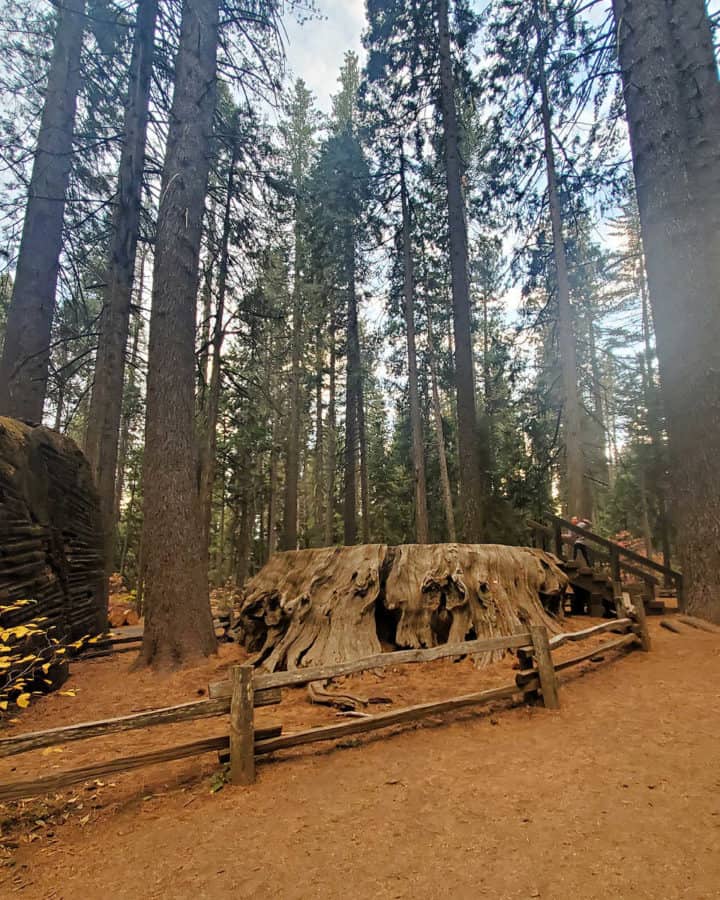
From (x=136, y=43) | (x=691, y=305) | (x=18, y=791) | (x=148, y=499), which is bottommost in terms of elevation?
(x=18, y=791)

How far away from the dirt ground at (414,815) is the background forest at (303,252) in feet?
11.1

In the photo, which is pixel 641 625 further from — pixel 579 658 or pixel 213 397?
pixel 213 397

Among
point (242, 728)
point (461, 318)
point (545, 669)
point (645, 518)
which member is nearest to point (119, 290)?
point (461, 318)

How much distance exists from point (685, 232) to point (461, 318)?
19.3 ft

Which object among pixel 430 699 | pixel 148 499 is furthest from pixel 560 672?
pixel 148 499

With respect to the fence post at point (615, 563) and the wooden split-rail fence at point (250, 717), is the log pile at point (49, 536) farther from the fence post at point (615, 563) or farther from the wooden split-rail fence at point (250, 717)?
the fence post at point (615, 563)

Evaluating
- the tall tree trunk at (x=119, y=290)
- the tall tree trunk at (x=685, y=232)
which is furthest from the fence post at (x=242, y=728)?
the tall tree trunk at (x=119, y=290)

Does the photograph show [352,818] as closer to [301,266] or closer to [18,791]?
[18,791]

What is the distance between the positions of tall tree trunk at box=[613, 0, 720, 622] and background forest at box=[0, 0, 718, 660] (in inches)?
18.5

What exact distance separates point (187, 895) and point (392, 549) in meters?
4.74

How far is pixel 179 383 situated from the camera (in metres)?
6.60

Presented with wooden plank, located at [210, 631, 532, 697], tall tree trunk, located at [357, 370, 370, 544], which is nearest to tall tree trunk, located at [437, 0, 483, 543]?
tall tree trunk, located at [357, 370, 370, 544]

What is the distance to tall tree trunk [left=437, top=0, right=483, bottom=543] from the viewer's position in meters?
11.4

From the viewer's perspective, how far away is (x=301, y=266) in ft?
63.7
